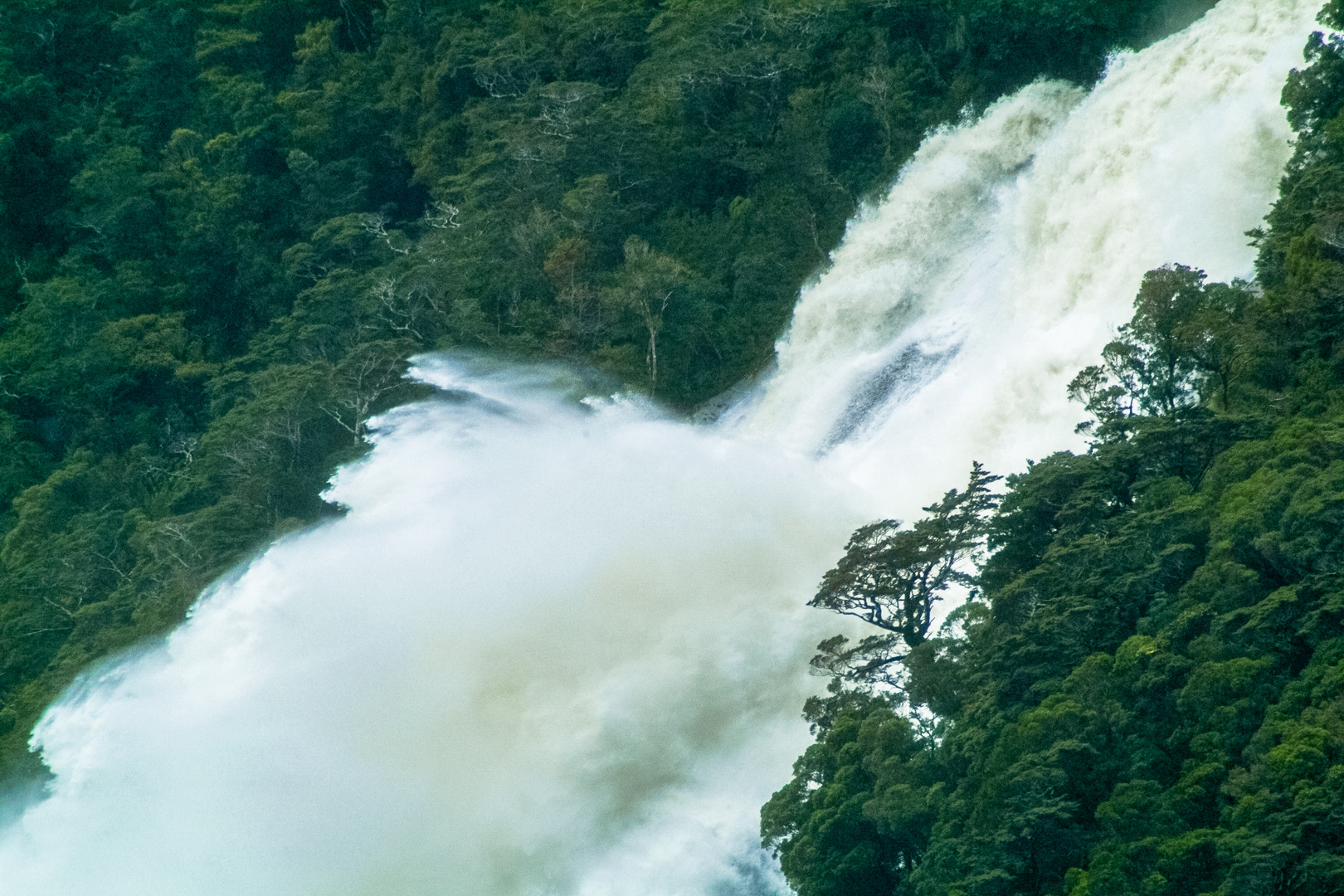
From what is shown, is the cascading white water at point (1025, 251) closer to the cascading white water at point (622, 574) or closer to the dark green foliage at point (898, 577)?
the cascading white water at point (622, 574)

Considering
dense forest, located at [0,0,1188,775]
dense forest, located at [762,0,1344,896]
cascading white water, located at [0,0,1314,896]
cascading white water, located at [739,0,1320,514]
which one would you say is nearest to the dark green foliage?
dense forest, located at [762,0,1344,896]

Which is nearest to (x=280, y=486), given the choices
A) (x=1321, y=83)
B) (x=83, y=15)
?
(x=83, y=15)

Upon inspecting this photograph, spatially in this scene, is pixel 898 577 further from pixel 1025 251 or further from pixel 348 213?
pixel 348 213

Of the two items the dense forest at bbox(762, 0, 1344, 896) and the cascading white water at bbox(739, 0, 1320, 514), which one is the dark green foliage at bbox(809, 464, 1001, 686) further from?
the cascading white water at bbox(739, 0, 1320, 514)

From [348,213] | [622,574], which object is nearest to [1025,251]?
[622,574]

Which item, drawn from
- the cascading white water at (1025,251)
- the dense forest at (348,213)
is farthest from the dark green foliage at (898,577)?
the dense forest at (348,213)

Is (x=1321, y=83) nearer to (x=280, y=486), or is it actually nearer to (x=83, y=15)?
(x=280, y=486)
